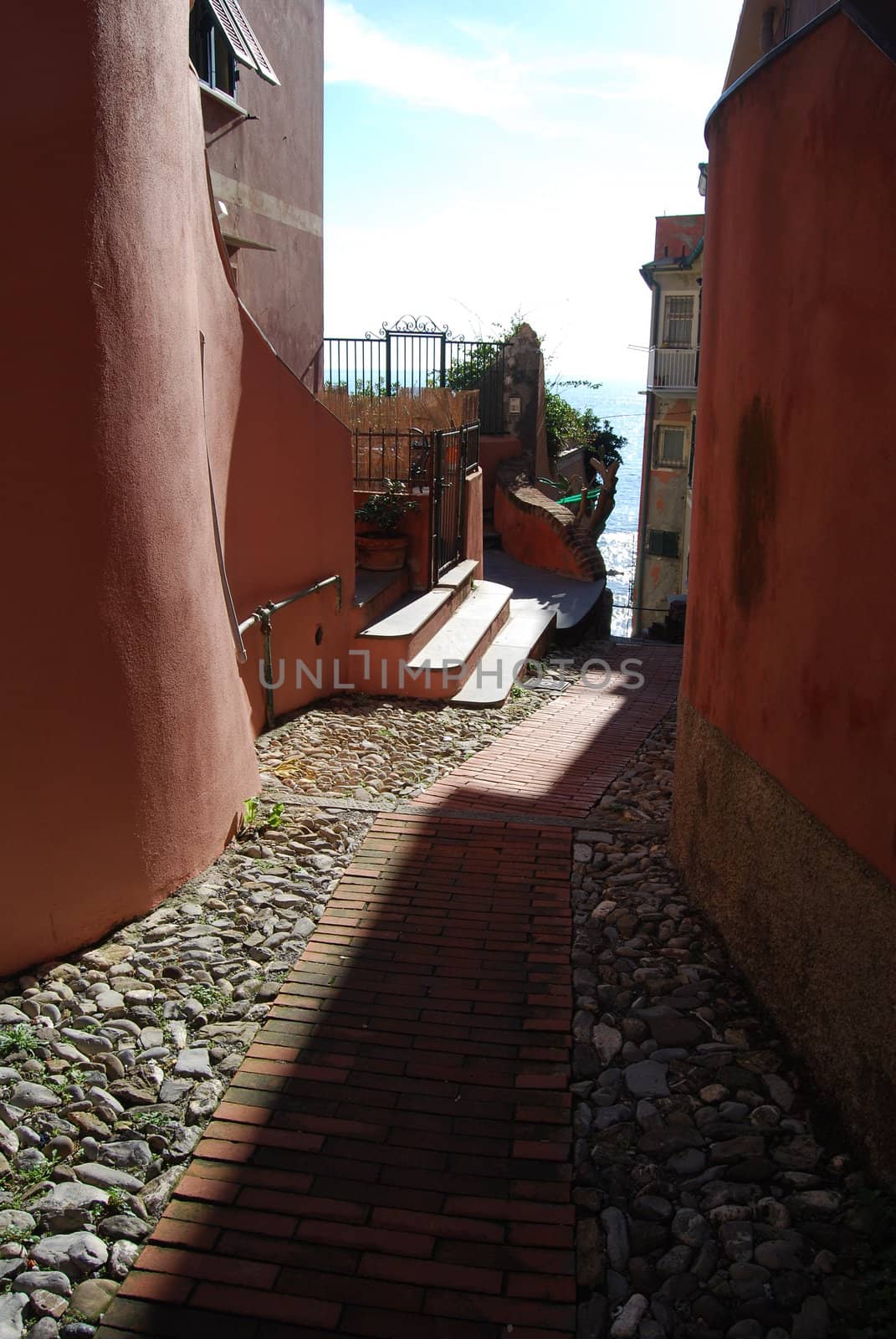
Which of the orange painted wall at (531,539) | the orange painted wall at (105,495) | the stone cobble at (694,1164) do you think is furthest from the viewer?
the orange painted wall at (531,539)

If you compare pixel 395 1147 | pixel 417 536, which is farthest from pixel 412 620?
pixel 395 1147

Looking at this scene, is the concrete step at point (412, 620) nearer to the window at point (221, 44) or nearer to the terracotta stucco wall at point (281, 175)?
the terracotta stucco wall at point (281, 175)

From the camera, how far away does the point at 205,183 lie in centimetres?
617

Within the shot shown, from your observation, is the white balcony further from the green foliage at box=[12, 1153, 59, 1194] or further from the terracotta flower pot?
the green foliage at box=[12, 1153, 59, 1194]

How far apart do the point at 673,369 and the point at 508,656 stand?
18.9 m

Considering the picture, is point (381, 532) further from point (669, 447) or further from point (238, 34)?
point (669, 447)

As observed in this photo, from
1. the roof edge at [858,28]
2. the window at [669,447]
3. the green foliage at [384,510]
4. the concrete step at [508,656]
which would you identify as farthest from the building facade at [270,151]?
the window at [669,447]

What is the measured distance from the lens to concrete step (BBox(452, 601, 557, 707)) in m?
9.40

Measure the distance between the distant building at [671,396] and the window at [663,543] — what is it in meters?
0.02

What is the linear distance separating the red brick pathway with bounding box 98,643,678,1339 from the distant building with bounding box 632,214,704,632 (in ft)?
70.9

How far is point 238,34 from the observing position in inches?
336

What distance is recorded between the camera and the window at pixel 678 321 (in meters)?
27.5

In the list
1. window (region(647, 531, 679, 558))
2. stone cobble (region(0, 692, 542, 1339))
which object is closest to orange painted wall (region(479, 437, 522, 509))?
window (region(647, 531, 679, 558))

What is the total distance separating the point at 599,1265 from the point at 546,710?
658cm
